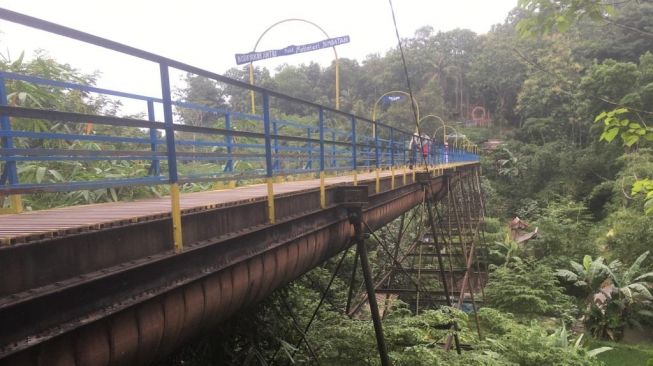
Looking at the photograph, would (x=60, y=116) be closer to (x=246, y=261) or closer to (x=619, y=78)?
(x=246, y=261)

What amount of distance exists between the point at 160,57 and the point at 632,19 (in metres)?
43.6

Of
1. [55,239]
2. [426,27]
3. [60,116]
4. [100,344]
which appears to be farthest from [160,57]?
[426,27]

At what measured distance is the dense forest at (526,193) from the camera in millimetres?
6234

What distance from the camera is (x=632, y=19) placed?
3572 centimetres

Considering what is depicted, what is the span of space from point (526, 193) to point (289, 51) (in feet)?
104

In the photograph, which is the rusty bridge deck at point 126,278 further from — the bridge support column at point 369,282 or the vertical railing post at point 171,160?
the bridge support column at point 369,282

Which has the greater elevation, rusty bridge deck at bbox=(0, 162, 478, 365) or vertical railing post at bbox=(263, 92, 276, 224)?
vertical railing post at bbox=(263, 92, 276, 224)

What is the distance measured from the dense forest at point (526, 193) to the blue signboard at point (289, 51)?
2326 millimetres

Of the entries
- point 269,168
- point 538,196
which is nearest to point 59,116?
point 269,168

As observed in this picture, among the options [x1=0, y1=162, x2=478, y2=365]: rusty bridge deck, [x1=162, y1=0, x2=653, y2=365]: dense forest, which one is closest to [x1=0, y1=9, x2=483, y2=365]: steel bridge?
[x1=0, y1=162, x2=478, y2=365]: rusty bridge deck

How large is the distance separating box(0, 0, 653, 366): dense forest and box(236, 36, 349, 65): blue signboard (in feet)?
7.63

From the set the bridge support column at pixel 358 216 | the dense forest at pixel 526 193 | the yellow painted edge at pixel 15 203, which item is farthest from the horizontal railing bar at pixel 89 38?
the bridge support column at pixel 358 216

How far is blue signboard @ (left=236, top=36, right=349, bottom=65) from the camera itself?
6441 millimetres

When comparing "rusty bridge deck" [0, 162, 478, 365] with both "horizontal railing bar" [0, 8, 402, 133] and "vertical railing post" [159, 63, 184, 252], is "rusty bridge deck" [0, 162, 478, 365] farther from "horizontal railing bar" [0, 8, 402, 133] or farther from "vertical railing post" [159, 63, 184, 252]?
"horizontal railing bar" [0, 8, 402, 133]
